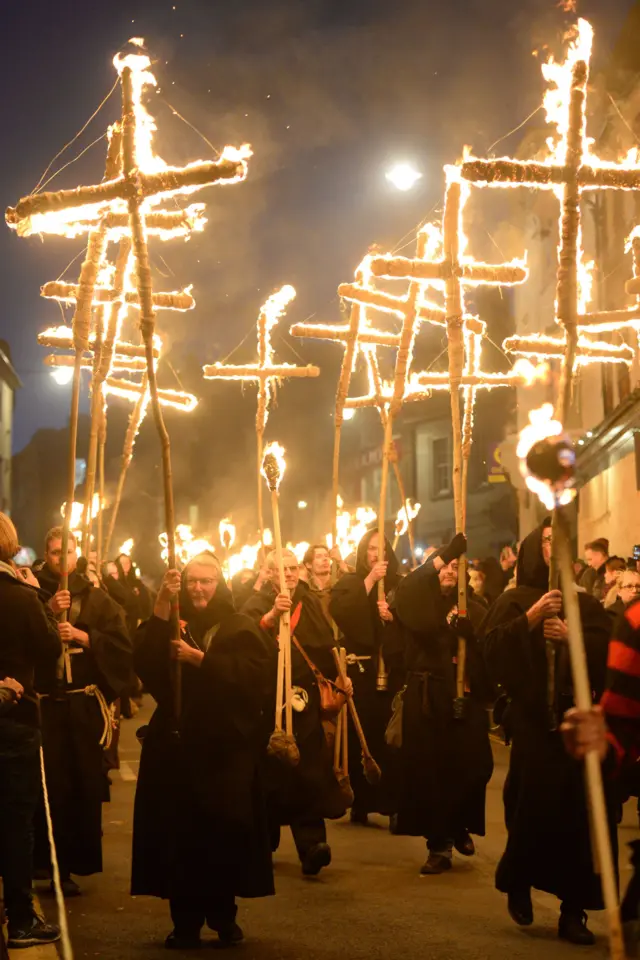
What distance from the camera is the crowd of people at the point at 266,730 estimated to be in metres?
6.37

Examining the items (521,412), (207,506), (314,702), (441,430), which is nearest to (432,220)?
(314,702)

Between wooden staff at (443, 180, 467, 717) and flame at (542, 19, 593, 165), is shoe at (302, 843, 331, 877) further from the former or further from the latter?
flame at (542, 19, 593, 165)

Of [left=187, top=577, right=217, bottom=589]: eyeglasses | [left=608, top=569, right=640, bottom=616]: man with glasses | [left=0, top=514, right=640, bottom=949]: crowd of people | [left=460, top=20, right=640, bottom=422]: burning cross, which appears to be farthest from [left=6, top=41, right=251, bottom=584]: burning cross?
[left=608, top=569, right=640, bottom=616]: man with glasses

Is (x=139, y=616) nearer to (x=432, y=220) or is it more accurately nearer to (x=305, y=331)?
(x=305, y=331)

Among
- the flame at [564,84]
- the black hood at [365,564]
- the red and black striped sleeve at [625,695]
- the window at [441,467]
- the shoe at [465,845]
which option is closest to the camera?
the red and black striped sleeve at [625,695]

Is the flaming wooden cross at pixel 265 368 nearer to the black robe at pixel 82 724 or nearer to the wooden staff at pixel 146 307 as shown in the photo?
the black robe at pixel 82 724

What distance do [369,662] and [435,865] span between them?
2.54m

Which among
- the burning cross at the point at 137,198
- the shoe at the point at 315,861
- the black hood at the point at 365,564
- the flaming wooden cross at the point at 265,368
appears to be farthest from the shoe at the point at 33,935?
the flaming wooden cross at the point at 265,368

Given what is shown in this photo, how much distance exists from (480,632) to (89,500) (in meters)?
2.99

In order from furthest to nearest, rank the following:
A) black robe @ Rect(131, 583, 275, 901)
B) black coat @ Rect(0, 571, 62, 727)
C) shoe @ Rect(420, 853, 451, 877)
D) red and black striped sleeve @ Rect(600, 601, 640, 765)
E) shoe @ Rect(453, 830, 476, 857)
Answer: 1. shoe @ Rect(453, 830, 476, 857)
2. shoe @ Rect(420, 853, 451, 877)
3. black robe @ Rect(131, 583, 275, 901)
4. black coat @ Rect(0, 571, 62, 727)
5. red and black striped sleeve @ Rect(600, 601, 640, 765)

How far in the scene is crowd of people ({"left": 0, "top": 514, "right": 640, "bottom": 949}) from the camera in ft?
20.9

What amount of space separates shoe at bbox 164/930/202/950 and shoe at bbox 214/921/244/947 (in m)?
0.13

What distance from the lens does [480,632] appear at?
30.1 ft

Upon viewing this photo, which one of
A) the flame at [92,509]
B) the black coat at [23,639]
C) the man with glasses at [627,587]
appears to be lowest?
the black coat at [23,639]
